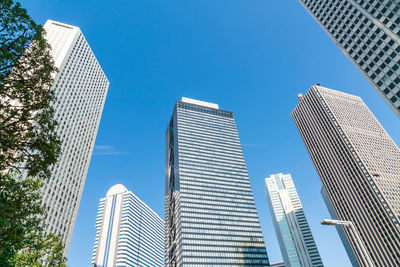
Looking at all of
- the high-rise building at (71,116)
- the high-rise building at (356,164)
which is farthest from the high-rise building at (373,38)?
the high-rise building at (71,116)

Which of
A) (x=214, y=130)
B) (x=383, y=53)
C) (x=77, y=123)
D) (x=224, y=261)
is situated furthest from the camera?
(x=214, y=130)

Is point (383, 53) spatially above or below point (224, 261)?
above

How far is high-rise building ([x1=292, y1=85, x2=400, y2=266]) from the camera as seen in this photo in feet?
375

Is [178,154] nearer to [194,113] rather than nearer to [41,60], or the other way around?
[194,113]

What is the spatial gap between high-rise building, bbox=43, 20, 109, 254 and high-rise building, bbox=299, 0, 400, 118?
93.3m

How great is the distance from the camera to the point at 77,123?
9088 centimetres

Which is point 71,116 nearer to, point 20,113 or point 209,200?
point 20,113

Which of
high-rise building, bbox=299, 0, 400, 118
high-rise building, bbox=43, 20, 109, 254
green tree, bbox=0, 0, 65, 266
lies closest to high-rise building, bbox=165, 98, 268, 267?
high-rise building, bbox=43, 20, 109, 254

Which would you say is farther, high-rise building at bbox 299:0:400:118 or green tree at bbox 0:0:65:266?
high-rise building at bbox 299:0:400:118

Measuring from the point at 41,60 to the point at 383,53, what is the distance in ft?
262

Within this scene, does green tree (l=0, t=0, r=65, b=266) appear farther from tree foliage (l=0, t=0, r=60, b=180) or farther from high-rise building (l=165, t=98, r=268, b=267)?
high-rise building (l=165, t=98, r=268, b=267)

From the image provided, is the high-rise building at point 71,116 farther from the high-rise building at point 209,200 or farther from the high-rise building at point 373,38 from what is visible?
the high-rise building at point 373,38

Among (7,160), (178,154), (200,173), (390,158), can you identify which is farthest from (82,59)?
(390,158)

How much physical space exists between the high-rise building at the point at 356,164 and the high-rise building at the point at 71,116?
339 ft
